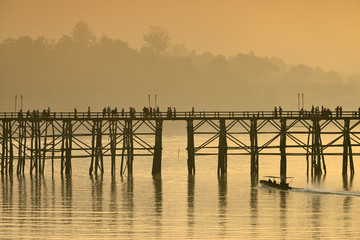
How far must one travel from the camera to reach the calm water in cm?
5644

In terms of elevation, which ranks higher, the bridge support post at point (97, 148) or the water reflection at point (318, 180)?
the bridge support post at point (97, 148)

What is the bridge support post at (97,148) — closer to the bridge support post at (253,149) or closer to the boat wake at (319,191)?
the bridge support post at (253,149)

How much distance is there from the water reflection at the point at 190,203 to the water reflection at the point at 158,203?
1.59m

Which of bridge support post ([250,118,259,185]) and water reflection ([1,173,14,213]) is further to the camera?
bridge support post ([250,118,259,185])

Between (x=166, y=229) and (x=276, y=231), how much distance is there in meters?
5.70

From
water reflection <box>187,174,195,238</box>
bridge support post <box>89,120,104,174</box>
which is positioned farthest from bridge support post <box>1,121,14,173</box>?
water reflection <box>187,174,195,238</box>

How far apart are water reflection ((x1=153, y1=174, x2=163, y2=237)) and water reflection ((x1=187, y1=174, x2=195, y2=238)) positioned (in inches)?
62.4

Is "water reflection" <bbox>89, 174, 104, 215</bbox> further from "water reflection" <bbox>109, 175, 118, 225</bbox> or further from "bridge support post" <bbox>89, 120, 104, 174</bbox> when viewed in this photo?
"bridge support post" <bbox>89, 120, 104, 174</bbox>

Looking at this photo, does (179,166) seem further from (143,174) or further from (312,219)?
(312,219)

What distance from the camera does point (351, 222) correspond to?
2352 inches

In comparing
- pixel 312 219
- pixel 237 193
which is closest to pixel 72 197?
pixel 237 193

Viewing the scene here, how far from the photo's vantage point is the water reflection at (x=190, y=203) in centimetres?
5784

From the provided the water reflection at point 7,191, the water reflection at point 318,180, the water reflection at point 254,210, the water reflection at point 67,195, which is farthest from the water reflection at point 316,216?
the water reflection at point 7,191

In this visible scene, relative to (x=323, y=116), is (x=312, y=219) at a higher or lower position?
lower
